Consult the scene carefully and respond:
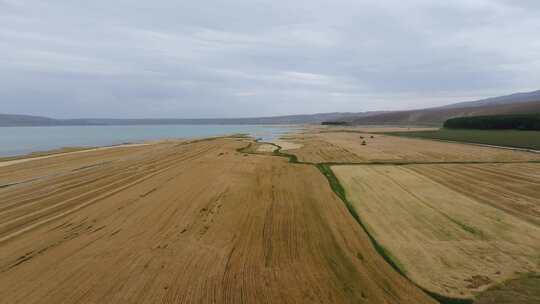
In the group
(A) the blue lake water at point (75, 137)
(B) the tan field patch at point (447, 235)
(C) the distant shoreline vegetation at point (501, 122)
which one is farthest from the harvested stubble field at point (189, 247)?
(C) the distant shoreline vegetation at point (501, 122)

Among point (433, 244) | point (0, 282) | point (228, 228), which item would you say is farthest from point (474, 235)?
point (0, 282)

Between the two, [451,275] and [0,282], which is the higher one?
[0,282]

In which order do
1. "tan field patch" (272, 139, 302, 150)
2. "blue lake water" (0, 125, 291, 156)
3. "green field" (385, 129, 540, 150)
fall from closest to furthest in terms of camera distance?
"green field" (385, 129, 540, 150) → "tan field patch" (272, 139, 302, 150) → "blue lake water" (0, 125, 291, 156)

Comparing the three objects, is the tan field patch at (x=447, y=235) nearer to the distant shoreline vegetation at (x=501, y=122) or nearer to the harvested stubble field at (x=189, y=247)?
the harvested stubble field at (x=189, y=247)

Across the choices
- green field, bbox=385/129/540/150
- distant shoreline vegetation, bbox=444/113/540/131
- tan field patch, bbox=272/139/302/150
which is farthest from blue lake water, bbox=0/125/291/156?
distant shoreline vegetation, bbox=444/113/540/131

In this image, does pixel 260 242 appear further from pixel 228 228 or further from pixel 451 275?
pixel 451 275

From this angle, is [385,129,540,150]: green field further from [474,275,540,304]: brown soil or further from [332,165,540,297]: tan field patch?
[474,275,540,304]: brown soil

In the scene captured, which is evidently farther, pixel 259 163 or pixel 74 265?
pixel 259 163

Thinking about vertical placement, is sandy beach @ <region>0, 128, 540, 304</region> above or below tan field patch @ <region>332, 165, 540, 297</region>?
above
